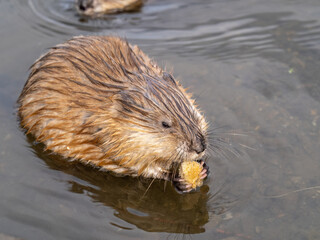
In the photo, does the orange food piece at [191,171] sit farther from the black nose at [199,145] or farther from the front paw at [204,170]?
the black nose at [199,145]

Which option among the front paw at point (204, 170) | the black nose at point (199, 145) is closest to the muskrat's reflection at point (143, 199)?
the front paw at point (204, 170)

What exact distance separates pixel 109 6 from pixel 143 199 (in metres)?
3.20

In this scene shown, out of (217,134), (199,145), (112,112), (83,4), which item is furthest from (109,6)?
(199,145)

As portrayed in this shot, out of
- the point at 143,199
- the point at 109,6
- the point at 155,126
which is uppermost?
the point at 155,126

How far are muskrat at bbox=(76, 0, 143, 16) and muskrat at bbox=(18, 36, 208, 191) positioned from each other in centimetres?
193

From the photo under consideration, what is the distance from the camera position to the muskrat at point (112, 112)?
3160 mm

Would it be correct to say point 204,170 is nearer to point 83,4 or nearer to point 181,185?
point 181,185

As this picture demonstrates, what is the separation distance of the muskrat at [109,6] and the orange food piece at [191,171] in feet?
9.89

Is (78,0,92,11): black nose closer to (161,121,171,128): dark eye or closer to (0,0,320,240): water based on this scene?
(0,0,320,240): water

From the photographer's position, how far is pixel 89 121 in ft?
11.1

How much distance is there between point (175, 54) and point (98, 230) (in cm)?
223

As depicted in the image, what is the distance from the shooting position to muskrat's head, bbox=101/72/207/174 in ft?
10.2

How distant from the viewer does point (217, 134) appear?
12.6 ft

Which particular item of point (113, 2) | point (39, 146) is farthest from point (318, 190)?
point (113, 2)
